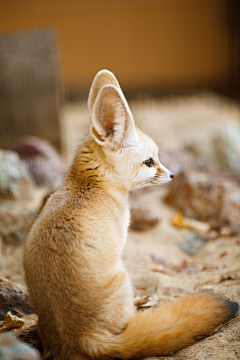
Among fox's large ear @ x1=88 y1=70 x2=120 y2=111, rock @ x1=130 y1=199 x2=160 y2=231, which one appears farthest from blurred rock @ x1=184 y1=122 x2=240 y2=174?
fox's large ear @ x1=88 y1=70 x2=120 y2=111

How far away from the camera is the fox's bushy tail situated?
1.53 meters

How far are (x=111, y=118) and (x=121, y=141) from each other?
13cm

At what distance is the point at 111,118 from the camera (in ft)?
5.83

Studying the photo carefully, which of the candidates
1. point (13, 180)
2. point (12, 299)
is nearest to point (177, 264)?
point (12, 299)

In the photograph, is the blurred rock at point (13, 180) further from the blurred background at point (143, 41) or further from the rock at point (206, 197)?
the blurred background at point (143, 41)

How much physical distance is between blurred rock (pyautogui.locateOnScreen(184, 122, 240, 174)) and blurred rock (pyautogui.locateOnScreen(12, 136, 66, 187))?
1.67 m

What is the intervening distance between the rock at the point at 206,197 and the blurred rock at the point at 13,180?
130 cm

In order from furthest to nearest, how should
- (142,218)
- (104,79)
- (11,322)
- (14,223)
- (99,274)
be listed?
(142,218) → (14,223) → (104,79) → (11,322) → (99,274)

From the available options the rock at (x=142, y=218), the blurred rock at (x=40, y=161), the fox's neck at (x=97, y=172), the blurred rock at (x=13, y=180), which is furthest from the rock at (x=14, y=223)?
the fox's neck at (x=97, y=172)

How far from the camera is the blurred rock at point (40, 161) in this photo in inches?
145

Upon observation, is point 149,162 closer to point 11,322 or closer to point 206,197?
point 11,322

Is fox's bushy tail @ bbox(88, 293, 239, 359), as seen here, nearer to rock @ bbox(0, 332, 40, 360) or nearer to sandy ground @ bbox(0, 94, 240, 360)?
sandy ground @ bbox(0, 94, 240, 360)

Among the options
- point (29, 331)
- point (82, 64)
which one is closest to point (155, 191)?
point (29, 331)

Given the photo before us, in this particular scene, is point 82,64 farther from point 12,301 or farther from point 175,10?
point 12,301
